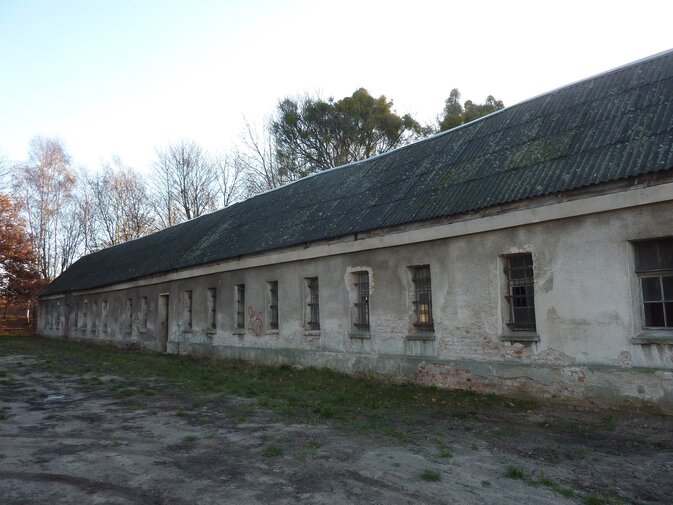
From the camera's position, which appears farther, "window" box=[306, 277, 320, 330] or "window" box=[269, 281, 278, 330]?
"window" box=[269, 281, 278, 330]

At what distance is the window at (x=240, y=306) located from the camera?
17.3 m

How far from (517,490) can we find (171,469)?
361 cm

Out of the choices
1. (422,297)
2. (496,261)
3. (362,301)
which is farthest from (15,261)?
(496,261)

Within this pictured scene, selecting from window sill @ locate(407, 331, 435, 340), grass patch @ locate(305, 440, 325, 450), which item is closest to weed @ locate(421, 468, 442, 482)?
grass patch @ locate(305, 440, 325, 450)

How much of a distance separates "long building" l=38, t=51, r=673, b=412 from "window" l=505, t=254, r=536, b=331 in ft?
0.08

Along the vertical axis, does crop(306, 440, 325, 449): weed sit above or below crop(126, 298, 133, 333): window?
below

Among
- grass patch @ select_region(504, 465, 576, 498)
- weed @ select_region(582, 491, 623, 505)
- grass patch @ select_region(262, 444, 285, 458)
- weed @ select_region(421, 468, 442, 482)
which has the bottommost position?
weed @ select_region(582, 491, 623, 505)

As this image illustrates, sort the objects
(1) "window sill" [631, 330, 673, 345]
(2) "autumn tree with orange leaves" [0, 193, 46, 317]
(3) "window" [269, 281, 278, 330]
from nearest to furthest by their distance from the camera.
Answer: (1) "window sill" [631, 330, 673, 345]
(3) "window" [269, 281, 278, 330]
(2) "autumn tree with orange leaves" [0, 193, 46, 317]

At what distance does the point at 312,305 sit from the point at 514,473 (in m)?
9.43

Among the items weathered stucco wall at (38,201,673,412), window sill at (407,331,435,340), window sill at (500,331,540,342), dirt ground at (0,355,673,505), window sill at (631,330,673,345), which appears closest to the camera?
dirt ground at (0,355,673,505)

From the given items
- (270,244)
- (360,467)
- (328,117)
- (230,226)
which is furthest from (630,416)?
(328,117)

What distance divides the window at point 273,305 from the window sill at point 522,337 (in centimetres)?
777

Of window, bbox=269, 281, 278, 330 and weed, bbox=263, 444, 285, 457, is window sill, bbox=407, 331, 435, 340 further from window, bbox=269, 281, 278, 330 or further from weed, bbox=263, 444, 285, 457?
window, bbox=269, 281, 278, 330

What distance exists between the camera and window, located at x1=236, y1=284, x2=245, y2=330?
17.3 metres
